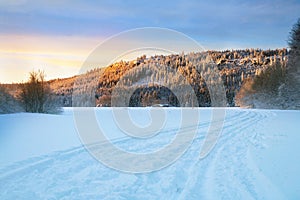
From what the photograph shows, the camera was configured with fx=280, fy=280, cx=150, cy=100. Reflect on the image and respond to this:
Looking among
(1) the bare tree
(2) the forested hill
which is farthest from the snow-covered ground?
(1) the bare tree

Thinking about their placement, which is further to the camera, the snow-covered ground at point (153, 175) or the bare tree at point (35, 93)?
the bare tree at point (35, 93)

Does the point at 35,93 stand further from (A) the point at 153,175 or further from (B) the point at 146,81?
(B) the point at 146,81

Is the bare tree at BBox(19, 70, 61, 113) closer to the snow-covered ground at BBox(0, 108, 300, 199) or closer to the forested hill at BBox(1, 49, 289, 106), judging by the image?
the forested hill at BBox(1, 49, 289, 106)

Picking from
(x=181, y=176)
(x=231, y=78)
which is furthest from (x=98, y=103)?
(x=231, y=78)

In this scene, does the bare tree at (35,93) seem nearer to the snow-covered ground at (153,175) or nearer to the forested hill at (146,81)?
the forested hill at (146,81)

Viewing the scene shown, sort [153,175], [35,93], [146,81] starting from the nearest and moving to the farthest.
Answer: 1. [153,175]
2. [35,93]
3. [146,81]

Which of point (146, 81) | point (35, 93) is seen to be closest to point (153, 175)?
point (35, 93)

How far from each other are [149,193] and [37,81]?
61.9ft

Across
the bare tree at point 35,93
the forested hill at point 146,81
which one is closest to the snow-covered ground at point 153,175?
the forested hill at point 146,81

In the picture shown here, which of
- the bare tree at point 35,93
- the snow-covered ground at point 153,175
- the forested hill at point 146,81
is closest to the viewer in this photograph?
the snow-covered ground at point 153,175

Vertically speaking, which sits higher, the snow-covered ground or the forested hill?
the forested hill

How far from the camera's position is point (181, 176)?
5.06 m

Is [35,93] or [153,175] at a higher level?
[35,93]

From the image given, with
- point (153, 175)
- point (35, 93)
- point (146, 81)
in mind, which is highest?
point (146, 81)
